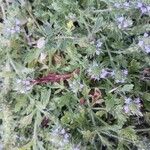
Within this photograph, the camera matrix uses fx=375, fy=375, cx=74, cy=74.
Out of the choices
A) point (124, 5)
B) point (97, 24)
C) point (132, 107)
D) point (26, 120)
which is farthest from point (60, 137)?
point (124, 5)

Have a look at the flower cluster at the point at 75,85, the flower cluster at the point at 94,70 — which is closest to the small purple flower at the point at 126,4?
the flower cluster at the point at 94,70

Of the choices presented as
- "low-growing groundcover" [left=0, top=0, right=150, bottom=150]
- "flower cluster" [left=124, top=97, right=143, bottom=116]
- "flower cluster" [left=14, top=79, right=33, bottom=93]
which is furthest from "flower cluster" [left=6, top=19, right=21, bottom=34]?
"flower cluster" [left=124, top=97, right=143, bottom=116]

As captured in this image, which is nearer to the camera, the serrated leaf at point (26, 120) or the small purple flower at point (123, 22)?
the small purple flower at point (123, 22)

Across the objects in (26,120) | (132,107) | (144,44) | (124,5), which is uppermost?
(124,5)

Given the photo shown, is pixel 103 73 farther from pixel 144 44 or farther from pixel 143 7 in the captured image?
pixel 143 7

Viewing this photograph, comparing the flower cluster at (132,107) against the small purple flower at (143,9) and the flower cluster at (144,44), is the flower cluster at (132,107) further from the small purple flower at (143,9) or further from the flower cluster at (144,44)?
the small purple flower at (143,9)

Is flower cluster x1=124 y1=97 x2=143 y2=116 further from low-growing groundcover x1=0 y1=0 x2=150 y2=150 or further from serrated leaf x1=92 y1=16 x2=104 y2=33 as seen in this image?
serrated leaf x1=92 y1=16 x2=104 y2=33

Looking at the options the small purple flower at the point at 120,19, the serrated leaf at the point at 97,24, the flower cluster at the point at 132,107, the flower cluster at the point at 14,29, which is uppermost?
the small purple flower at the point at 120,19

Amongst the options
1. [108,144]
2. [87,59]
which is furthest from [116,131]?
[87,59]
